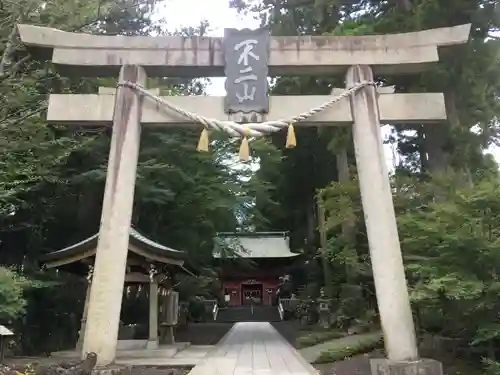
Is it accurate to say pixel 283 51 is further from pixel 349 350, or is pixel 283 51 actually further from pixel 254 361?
pixel 254 361

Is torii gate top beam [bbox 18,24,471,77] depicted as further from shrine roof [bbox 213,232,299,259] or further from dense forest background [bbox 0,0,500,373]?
shrine roof [bbox 213,232,299,259]

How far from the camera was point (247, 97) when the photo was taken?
7.81 meters

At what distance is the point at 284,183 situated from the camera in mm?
23875

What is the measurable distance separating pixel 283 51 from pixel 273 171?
13.0 m

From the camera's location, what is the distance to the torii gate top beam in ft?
26.0

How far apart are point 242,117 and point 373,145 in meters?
2.10

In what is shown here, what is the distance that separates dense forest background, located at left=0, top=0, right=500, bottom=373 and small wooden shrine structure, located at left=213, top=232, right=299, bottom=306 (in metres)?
10.1

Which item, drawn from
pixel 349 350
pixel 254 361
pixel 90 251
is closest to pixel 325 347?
pixel 349 350

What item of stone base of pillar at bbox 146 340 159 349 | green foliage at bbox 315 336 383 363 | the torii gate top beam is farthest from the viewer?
stone base of pillar at bbox 146 340 159 349

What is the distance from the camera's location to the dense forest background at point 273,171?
21.4ft

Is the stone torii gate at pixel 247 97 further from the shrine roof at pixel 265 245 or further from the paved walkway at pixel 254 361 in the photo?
the shrine roof at pixel 265 245

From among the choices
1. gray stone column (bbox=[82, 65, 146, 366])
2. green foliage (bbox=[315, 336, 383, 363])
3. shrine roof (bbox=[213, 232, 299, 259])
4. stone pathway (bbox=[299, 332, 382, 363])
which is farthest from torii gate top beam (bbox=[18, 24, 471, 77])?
shrine roof (bbox=[213, 232, 299, 259])

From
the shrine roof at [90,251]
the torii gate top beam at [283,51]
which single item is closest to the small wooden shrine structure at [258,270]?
the shrine roof at [90,251]

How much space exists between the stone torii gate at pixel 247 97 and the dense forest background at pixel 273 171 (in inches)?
31.8
